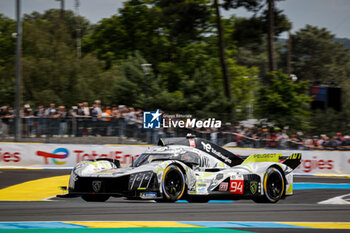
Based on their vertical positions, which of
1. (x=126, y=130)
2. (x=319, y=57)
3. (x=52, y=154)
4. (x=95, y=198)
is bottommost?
(x=95, y=198)

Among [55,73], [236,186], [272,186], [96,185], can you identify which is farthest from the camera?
[55,73]

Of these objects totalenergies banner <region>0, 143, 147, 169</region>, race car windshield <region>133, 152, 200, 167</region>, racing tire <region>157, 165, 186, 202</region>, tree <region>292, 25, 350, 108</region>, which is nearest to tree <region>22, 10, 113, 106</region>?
totalenergies banner <region>0, 143, 147, 169</region>

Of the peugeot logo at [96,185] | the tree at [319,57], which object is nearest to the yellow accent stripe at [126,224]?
the peugeot logo at [96,185]

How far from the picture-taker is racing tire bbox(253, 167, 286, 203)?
1056 cm

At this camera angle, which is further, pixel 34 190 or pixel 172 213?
pixel 34 190

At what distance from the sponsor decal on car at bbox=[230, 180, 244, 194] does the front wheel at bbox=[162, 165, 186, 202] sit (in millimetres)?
995

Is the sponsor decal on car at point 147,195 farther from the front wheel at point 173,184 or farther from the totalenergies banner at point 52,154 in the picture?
the totalenergies banner at point 52,154

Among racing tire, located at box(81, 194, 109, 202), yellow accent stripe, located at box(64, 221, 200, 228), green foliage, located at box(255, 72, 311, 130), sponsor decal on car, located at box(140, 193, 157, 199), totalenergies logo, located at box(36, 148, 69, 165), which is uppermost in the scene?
green foliage, located at box(255, 72, 311, 130)

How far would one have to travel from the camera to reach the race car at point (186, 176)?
9156 millimetres

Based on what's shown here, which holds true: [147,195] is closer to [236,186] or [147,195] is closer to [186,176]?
[186,176]

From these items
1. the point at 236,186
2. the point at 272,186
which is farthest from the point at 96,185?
the point at 272,186

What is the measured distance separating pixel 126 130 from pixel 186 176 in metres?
10.9

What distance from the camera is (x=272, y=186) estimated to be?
35.3ft

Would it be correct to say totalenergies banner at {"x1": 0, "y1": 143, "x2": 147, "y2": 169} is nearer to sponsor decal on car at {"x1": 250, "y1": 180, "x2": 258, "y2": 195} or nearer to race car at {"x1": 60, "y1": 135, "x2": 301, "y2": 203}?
race car at {"x1": 60, "y1": 135, "x2": 301, "y2": 203}
